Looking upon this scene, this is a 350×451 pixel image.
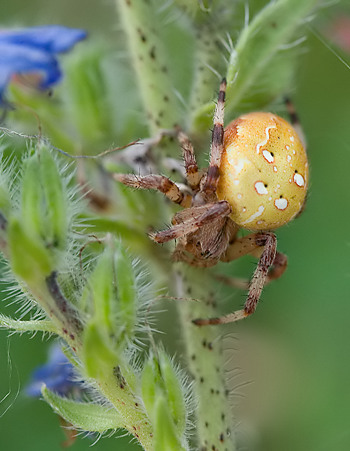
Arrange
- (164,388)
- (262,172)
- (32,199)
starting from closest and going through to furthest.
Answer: (32,199)
(164,388)
(262,172)

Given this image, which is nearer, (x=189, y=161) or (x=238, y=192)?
(x=238, y=192)

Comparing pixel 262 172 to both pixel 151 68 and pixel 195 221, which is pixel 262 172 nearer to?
pixel 195 221

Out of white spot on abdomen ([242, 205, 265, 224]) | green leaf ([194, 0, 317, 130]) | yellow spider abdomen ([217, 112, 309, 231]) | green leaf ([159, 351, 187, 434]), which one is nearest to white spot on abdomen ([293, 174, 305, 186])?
yellow spider abdomen ([217, 112, 309, 231])

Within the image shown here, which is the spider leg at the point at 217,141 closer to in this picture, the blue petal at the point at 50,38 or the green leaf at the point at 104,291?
the blue petal at the point at 50,38

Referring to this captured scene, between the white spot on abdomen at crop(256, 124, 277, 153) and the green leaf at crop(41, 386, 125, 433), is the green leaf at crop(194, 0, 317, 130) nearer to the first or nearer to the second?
the white spot on abdomen at crop(256, 124, 277, 153)

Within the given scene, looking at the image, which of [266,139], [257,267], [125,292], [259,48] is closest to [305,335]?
[257,267]

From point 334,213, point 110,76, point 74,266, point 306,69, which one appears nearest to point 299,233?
point 334,213
